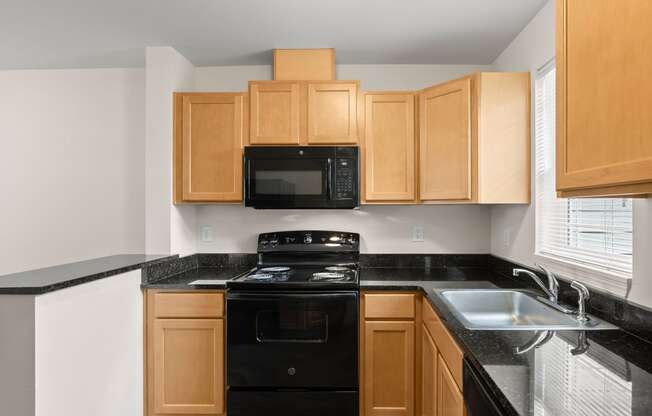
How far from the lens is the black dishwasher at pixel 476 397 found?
968 mm

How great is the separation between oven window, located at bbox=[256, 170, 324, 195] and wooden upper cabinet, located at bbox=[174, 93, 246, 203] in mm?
176

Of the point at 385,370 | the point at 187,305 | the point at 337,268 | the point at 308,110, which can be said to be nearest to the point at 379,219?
the point at 337,268

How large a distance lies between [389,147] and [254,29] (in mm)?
1114

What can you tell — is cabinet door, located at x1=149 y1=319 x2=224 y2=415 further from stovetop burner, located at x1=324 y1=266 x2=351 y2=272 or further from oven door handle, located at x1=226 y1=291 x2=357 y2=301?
stovetop burner, located at x1=324 y1=266 x2=351 y2=272

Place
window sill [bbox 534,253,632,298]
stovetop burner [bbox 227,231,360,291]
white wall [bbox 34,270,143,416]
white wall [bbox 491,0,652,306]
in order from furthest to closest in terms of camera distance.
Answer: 1. stovetop burner [bbox 227,231,360,291]
2. white wall [bbox 34,270,143,416]
3. window sill [bbox 534,253,632,298]
4. white wall [bbox 491,0,652,306]

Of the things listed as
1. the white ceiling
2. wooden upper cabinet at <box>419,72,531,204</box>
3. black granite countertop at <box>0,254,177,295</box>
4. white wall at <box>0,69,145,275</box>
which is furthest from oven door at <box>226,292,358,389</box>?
the white ceiling

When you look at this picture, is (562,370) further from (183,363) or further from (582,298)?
(183,363)

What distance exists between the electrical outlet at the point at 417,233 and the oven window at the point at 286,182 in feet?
2.81

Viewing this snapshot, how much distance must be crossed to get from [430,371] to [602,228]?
1.03m

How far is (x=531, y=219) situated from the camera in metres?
2.14

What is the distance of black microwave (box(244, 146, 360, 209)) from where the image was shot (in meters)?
2.44

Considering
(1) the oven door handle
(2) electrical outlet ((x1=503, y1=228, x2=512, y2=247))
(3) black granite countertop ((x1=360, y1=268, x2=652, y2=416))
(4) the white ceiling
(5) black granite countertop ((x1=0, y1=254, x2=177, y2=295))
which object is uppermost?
(4) the white ceiling

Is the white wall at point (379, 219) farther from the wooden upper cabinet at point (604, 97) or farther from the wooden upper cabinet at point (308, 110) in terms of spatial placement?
the wooden upper cabinet at point (604, 97)

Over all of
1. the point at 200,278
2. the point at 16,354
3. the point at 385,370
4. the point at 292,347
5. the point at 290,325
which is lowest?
the point at 385,370
